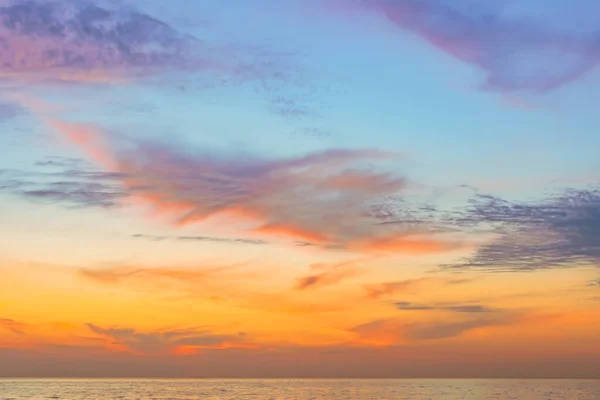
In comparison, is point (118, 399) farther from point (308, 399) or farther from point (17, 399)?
point (308, 399)

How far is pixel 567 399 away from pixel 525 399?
9887mm

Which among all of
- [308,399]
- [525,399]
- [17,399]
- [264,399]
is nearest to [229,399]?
[264,399]

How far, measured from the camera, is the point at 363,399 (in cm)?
18012

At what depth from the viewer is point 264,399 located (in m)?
173

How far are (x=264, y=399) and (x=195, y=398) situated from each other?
1801 cm

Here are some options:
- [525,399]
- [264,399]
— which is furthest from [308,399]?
[525,399]

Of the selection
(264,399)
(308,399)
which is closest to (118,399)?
(264,399)

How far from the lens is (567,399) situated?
584 ft

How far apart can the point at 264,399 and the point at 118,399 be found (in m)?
34.6

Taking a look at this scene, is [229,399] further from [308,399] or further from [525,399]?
[525,399]

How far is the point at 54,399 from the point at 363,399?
75493mm

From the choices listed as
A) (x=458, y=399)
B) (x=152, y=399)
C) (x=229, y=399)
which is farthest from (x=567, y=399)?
(x=152, y=399)

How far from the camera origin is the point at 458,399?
7018 inches

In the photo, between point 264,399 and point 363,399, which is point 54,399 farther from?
point 363,399
